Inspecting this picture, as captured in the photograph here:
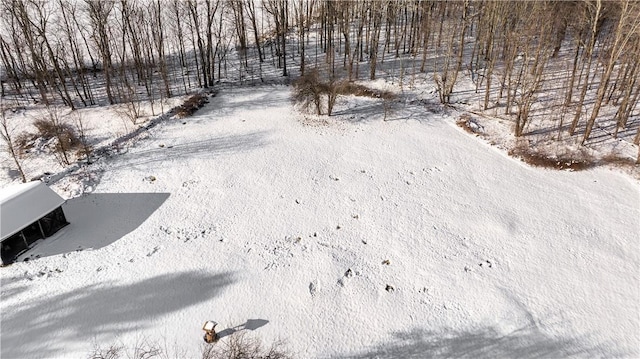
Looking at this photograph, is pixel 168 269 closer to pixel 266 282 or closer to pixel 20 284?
pixel 266 282

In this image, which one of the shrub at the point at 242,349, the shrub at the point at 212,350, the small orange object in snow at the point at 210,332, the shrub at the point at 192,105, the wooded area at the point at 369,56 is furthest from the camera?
the shrub at the point at 192,105

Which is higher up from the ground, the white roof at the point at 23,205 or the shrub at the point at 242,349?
the white roof at the point at 23,205

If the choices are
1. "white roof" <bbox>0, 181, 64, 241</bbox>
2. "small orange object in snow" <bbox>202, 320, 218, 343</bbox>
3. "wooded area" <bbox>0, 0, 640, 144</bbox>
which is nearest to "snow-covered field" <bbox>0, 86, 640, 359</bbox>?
"small orange object in snow" <bbox>202, 320, 218, 343</bbox>

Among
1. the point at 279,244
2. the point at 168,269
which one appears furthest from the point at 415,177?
the point at 168,269

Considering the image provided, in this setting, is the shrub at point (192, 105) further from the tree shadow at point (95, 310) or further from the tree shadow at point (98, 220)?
the tree shadow at point (95, 310)

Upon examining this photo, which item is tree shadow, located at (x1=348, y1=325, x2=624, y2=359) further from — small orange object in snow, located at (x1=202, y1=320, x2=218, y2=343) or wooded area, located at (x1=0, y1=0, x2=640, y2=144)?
wooded area, located at (x1=0, y1=0, x2=640, y2=144)

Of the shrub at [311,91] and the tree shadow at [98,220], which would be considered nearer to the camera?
the tree shadow at [98,220]

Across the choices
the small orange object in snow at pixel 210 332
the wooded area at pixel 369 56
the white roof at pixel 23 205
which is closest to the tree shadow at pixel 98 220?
the white roof at pixel 23 205
